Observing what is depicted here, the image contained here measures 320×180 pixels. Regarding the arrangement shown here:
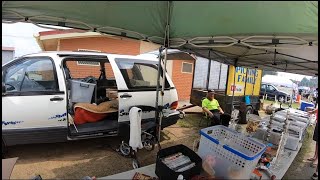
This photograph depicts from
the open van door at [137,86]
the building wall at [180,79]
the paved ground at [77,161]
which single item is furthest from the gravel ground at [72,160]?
the building wall at [180,79]

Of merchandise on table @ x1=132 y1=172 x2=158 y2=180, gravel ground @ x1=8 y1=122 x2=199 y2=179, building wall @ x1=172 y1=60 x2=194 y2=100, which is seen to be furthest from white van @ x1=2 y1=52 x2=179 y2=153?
building wall @ x1=172 y1=60 x2=194 y2=100

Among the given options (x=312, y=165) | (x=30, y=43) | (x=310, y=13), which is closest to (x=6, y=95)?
(x=310, y=13)

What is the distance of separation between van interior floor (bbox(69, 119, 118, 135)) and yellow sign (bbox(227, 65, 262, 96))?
565 centimetres

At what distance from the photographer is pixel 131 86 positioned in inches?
189

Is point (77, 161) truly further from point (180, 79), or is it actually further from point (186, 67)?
point (186, 67)

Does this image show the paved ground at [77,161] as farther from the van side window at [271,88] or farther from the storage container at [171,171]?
the van side window at [271,88]

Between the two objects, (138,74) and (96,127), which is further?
(138,74)

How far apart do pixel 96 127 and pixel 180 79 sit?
793 cm

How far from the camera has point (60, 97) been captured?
13.4 ft

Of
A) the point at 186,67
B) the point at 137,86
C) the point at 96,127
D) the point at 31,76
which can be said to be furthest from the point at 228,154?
the point at 186,67

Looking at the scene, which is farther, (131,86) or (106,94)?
(106,94)

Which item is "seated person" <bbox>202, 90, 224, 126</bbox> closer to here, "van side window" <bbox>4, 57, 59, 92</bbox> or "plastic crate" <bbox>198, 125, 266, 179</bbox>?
"plastic crate" <bbox>198, 125, 266, 179</bbox>

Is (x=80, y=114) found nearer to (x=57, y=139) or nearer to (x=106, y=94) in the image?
(x=57, y=139)

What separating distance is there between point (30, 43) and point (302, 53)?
19.2m
